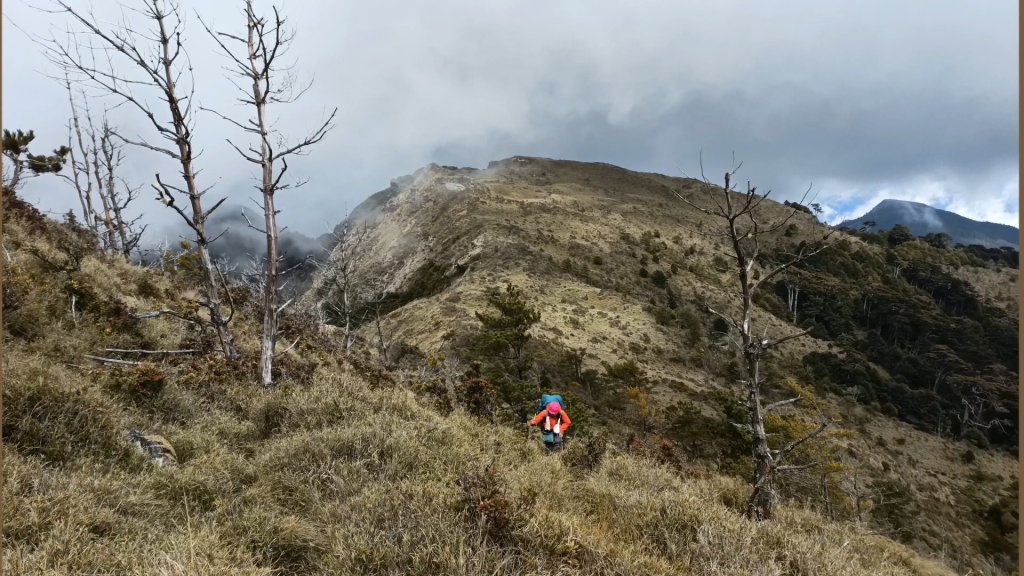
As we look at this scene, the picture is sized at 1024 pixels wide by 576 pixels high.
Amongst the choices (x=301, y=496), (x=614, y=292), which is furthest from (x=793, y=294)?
(x=301, y=496)

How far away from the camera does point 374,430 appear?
559 cm

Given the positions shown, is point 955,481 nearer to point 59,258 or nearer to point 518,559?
point 518,559

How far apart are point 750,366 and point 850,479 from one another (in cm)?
3161

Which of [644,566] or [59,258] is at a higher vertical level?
[59,258]

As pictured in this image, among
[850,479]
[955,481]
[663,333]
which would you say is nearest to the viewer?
[850,479]

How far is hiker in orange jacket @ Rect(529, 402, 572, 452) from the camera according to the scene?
909 centimetres

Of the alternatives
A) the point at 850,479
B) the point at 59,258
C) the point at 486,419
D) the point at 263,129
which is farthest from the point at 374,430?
the point at 850,479

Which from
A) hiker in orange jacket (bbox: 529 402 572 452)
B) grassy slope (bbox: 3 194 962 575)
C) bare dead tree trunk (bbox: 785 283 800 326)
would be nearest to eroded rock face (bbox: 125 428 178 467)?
grassy slope (bbox: 3 194 962 575)

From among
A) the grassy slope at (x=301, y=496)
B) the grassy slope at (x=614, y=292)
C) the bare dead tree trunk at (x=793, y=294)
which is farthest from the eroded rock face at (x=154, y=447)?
the bare dead tree trunk at (x=793, y=294)

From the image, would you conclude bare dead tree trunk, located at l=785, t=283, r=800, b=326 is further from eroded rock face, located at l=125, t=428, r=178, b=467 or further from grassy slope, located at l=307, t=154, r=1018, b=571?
eroded rock face, located at l=125, t=428, r=178, b=467

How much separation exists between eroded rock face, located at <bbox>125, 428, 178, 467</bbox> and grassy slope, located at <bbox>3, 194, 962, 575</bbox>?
117 mm

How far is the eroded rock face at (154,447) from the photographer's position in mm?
4812

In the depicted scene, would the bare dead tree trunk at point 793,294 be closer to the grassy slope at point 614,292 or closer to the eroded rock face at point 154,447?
the grassy slope at point 614,292

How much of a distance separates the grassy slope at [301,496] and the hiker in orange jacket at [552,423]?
1516mm
